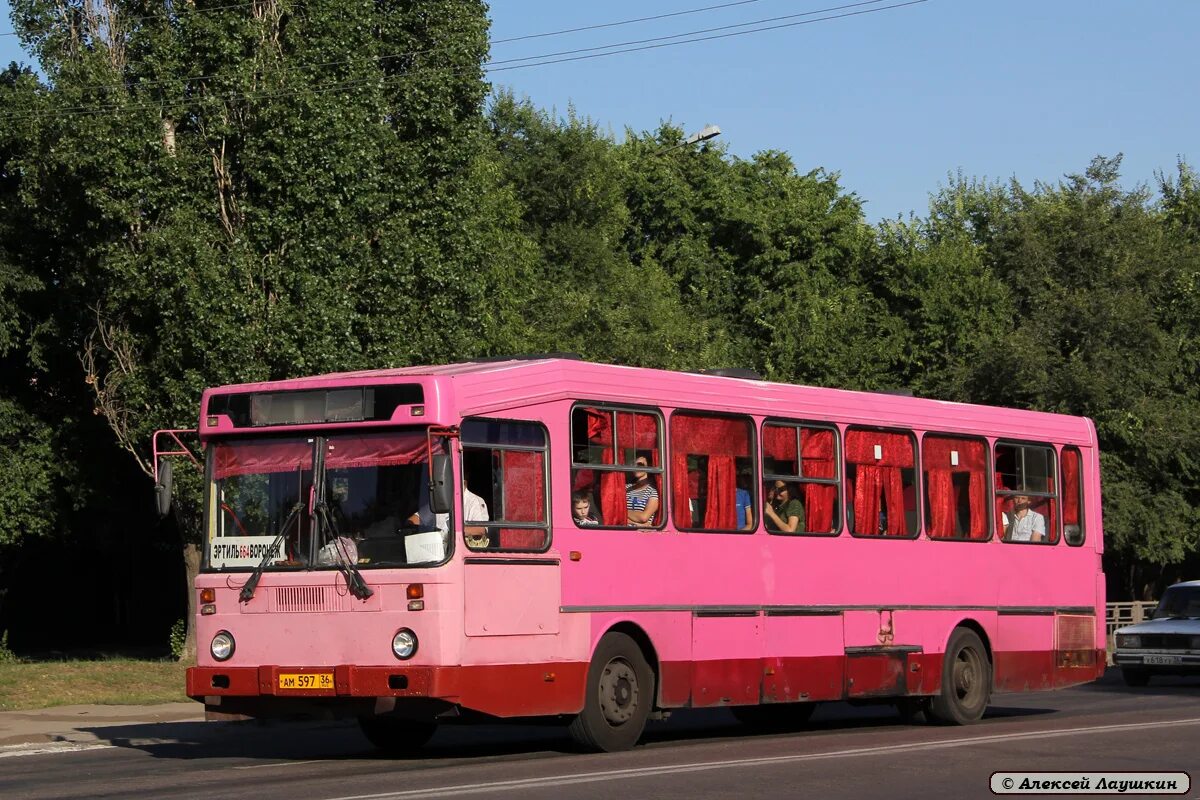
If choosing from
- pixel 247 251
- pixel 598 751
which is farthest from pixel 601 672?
pixel 247 251

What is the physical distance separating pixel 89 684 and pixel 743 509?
12.5m

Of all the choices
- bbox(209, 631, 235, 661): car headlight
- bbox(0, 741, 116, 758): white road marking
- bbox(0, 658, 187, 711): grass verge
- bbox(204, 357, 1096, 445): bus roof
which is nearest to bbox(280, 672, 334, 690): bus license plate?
bbox(209, 631, 235, 661): car headlight

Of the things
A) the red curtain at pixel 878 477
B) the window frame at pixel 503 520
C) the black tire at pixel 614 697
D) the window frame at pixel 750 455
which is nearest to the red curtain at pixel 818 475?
the red curtain at pixel 878 477

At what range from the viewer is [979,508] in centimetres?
2016

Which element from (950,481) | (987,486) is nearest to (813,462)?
(950,481)

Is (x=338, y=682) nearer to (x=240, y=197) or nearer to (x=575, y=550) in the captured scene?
(x=575, y=550)

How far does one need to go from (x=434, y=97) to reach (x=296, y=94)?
362cm

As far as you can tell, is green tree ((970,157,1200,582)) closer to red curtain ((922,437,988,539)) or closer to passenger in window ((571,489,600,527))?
red curtain ((922,437,988,539))

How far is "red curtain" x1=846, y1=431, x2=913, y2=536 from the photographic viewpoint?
60.3 ft

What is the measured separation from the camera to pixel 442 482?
13688mm

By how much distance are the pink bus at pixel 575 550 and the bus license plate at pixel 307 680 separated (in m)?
0.03

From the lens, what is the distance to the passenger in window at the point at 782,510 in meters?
17.3

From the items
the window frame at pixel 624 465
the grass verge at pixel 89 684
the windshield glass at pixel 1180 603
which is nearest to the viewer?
the window frame at pixel 624 465

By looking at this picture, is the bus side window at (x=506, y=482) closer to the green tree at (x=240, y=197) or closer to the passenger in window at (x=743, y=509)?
the passenger in window at (x=743, y=509)
